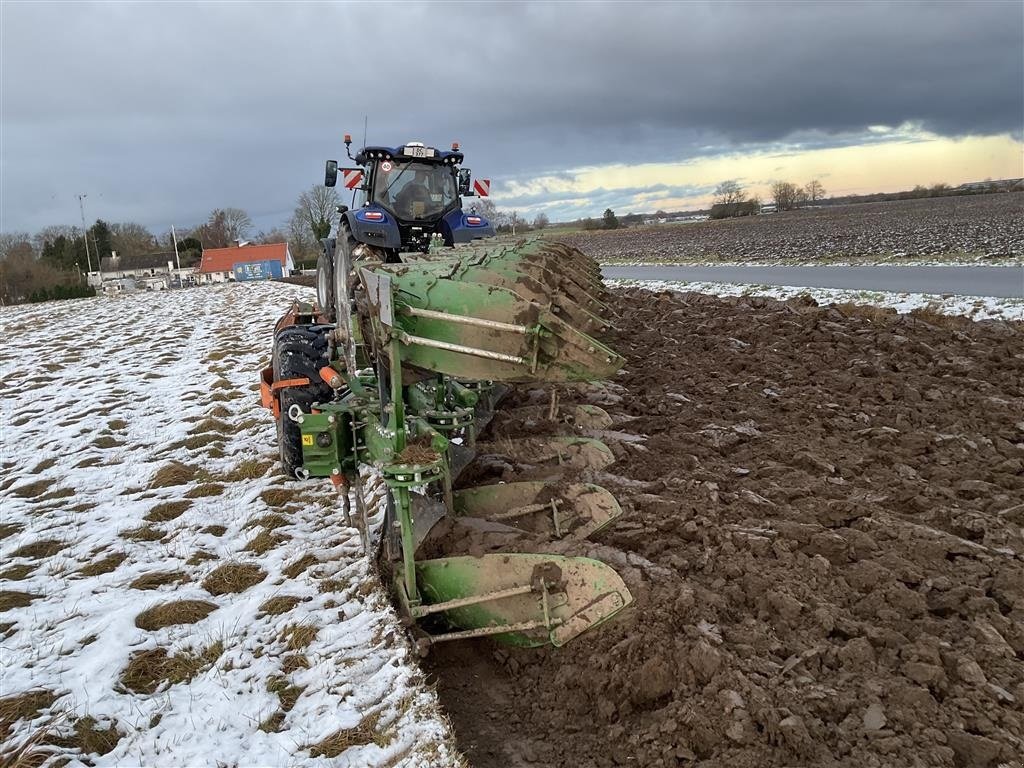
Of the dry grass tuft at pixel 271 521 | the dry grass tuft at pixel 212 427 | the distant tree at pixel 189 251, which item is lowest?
the dry grass tuft at pixel 271 521

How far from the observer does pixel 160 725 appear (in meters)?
3.06

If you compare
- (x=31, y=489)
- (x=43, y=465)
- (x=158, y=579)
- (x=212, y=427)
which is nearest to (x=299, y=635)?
(x=158, y=579)

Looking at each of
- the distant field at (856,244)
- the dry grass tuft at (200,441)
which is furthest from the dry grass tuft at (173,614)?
the distant field at (856,244)

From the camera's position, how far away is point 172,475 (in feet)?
19.7

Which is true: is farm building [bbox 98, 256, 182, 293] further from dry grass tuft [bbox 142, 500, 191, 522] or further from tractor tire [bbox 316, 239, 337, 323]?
dry grass tuft [bbox 142, 500, 191, 522]

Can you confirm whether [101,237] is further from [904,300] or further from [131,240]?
[904,300]

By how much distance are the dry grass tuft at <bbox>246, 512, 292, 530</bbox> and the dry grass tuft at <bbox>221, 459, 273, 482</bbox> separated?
3.12ft

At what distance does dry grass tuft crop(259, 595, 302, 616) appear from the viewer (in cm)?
390

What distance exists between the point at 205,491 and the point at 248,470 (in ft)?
1.48

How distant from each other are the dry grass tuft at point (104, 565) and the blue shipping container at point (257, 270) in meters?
50.1

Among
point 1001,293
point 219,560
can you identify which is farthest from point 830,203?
point 219,560

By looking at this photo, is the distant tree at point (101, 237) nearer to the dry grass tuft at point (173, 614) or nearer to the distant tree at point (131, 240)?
the distant tree at point (131, 240)

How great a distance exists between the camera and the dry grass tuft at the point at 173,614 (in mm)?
3854

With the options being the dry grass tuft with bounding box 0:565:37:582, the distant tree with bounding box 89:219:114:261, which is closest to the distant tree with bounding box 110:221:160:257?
the distant tree with bounding box 89:219:114:261
